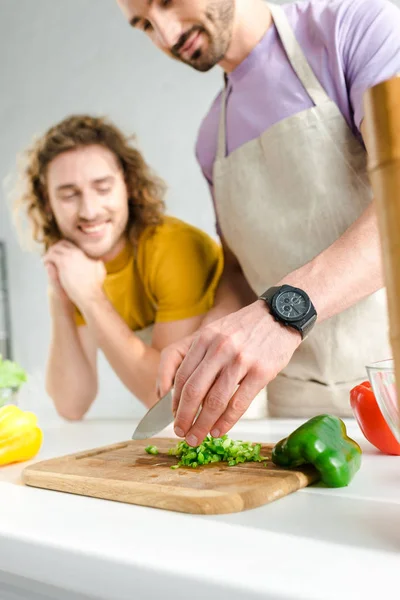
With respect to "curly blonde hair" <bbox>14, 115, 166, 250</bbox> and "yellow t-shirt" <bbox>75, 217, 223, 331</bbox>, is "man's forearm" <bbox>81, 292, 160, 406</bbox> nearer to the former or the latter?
"yellow t-shirt" <bbox>75, 217, 223, 331</bbox>

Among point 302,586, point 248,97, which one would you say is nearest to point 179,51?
point 248,97

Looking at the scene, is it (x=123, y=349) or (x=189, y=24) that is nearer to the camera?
(x=189, y=24)

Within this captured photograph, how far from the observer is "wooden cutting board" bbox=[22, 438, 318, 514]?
660 millimetres

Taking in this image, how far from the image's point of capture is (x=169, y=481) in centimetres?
73

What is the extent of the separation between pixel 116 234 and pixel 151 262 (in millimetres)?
133

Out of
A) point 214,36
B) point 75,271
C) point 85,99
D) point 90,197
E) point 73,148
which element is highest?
point 85,99

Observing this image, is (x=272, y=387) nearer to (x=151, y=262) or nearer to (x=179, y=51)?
(x=151, y=262)

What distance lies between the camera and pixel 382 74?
1.17 meters

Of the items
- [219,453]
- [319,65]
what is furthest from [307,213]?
[219,453]

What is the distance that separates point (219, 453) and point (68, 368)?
41.9 inches

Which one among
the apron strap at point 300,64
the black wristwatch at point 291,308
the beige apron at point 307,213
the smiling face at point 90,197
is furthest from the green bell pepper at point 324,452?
the smiling face at point 90,197

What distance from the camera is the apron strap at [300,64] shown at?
1.31m

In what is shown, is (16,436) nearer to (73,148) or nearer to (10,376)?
(10,376)

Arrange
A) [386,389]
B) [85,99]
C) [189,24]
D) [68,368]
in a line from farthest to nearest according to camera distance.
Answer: [85,99] → [68,368] → [189,24] → [386,389]
